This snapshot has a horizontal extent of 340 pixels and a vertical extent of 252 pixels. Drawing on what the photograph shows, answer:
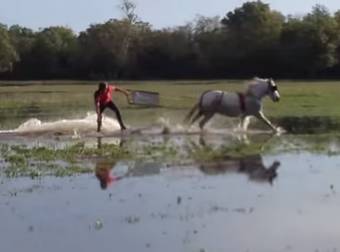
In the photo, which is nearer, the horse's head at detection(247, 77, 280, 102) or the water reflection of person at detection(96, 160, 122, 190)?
the water reflection of person at detection(96, 160, 122, 190)

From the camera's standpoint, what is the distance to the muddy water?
12125 mm

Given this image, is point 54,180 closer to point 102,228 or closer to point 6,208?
point 6,208

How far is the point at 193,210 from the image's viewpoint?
1438 centimetres

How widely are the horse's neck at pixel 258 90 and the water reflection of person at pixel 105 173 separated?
8869mm

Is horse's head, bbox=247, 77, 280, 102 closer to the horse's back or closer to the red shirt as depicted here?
the horse's back

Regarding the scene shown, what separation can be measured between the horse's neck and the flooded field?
42.4 inches

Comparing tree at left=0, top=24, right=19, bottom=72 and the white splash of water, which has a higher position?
tree at left=0, top=24, right=19, bottom=72

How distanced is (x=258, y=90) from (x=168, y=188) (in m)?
12.7

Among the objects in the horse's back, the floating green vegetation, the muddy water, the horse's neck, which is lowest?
the floating green vegetation

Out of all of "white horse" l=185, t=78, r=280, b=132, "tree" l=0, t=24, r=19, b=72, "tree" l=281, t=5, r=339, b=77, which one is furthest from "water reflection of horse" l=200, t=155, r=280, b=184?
"tree" l=0, t=24, r=19, b=72

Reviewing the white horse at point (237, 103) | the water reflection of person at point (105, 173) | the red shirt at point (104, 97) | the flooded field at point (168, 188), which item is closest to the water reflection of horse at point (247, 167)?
the flooded field at point (168, 188)

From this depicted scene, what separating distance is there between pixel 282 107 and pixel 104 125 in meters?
15.0

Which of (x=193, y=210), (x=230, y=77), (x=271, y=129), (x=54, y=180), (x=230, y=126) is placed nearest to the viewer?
(x=193, y=210)

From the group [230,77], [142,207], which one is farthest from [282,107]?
[230,77]
